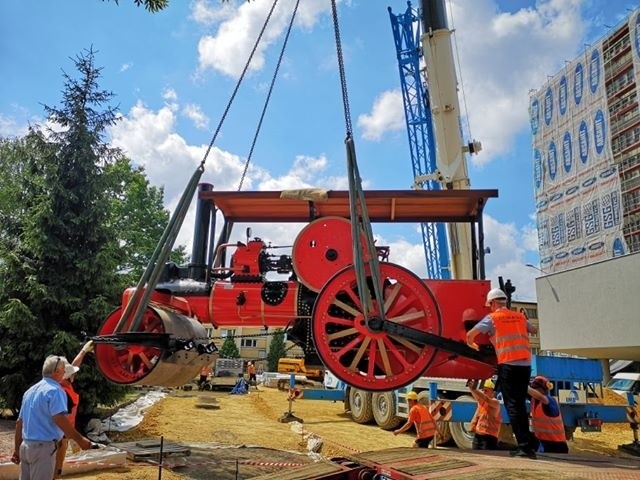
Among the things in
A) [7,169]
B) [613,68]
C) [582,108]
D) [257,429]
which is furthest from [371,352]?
[613,68]

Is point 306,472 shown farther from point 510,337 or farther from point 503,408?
point 503,408

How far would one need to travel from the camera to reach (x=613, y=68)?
41.8m

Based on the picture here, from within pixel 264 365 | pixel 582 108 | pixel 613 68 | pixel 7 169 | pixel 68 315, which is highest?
pixel 613 68

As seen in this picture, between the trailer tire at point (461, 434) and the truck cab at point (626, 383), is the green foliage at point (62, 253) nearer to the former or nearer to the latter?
the trailer tire at point (461, 434)

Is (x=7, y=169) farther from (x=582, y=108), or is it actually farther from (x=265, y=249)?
(x=582, y=108)

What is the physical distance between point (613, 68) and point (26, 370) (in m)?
45.3

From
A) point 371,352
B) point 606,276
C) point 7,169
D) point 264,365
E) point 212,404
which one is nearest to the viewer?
point 371,352

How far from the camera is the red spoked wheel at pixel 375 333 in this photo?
15.7 ft

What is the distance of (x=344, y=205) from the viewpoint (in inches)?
233

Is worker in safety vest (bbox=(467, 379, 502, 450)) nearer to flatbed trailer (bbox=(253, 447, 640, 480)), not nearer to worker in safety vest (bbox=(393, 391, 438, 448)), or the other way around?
worker in safety vest (bbox=(393, 391, 438, 448))

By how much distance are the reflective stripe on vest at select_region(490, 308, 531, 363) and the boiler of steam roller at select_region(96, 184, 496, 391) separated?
34cm

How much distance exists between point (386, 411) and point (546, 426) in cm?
789

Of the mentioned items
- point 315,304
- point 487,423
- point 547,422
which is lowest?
point 487,423

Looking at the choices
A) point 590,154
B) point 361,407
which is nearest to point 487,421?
point 361,407
